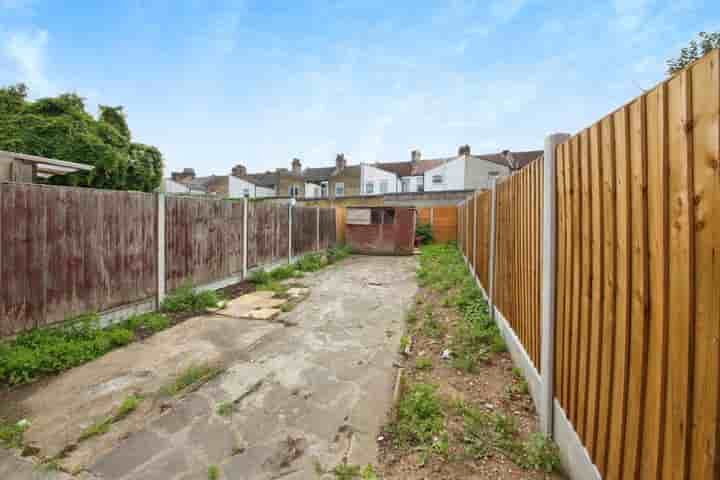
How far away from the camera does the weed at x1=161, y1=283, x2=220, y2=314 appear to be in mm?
5094

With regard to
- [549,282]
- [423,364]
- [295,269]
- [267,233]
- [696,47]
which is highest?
[696,47]

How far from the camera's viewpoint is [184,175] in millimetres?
40594

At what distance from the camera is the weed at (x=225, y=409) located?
98.3 inches

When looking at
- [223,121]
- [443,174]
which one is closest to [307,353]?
[223,121]

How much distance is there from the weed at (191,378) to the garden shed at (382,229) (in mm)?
10007

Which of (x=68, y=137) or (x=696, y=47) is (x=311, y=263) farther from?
(x=696, y=47)

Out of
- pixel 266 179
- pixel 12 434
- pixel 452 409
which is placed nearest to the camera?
pixel 12 434

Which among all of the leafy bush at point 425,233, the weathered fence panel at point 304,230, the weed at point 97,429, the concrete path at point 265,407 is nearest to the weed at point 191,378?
the concrete path at point 265,407

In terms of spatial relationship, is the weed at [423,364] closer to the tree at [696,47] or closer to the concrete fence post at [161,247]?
the concrete fence post at [161,247]

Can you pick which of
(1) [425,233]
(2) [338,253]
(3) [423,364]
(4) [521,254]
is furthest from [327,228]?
(4) [521,254]

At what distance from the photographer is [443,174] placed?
28.9m

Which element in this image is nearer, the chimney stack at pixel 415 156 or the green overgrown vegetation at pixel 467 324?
the green overgrown vegetation at pixel 467 324

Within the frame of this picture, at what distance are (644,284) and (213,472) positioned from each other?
2.37 meters

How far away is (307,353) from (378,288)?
3.49m
